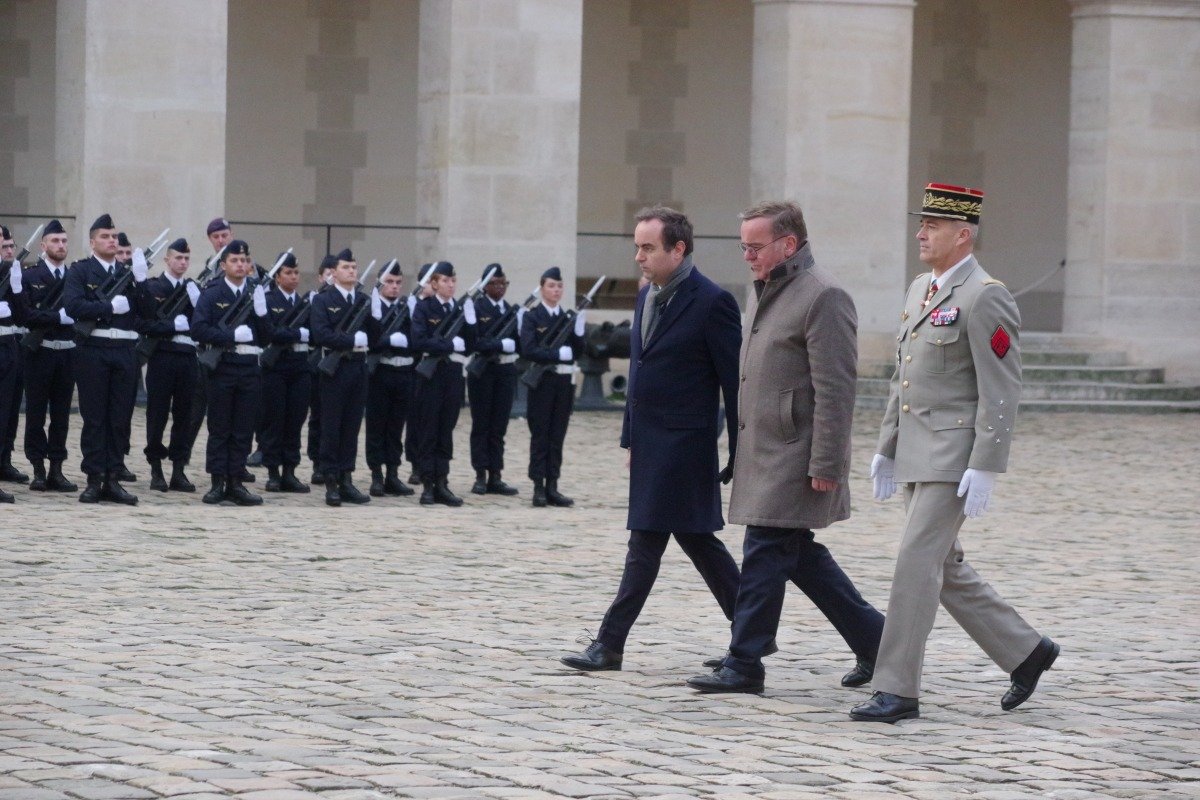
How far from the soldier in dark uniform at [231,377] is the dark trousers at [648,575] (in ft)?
18.0

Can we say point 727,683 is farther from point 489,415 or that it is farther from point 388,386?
point 388,386

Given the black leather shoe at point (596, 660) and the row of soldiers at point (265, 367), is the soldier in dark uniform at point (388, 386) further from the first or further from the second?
the black leather shoe at point (596, 660)

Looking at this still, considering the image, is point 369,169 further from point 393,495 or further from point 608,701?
point 608,701

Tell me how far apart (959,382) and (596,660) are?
5.37 ft

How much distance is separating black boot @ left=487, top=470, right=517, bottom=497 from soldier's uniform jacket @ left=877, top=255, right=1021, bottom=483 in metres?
7.01

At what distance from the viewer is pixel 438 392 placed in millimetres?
13359

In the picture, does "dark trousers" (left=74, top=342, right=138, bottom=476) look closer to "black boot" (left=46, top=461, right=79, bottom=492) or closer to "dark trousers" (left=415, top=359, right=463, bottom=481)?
"black boot" (left=46, top=461, right=79, bottom=492)

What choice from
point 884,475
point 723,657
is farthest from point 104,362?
point 884,475

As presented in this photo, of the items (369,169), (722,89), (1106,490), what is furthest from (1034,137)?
(1106,490)

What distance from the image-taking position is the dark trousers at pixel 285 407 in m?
13.3

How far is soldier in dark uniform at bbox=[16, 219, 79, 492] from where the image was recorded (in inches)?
500

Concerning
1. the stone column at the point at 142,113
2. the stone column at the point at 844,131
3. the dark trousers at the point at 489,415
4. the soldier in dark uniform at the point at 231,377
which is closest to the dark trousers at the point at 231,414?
the soldier in dark uniform at the point at 231,377

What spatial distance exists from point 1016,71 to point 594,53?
5.38 metres

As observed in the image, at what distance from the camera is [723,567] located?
24.2ft
